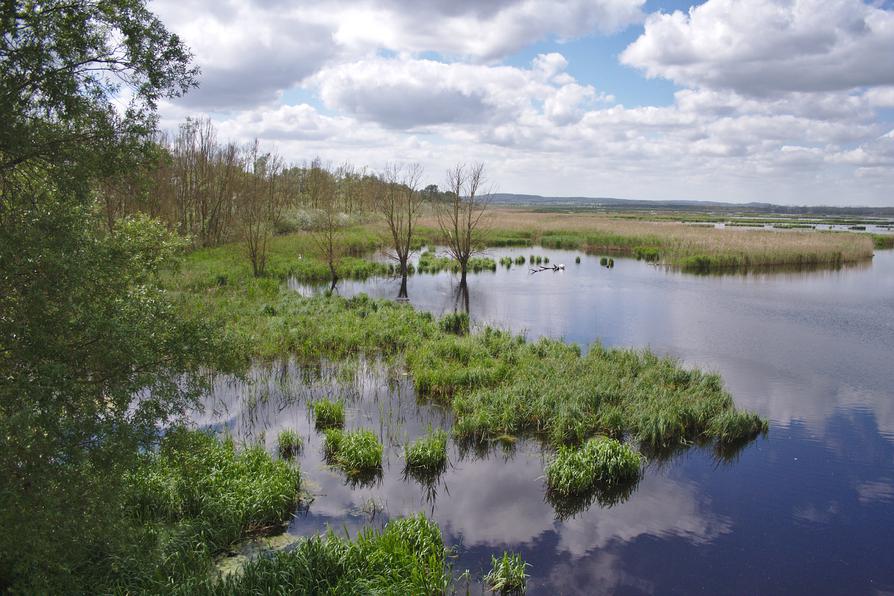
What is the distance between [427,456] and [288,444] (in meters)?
2.73

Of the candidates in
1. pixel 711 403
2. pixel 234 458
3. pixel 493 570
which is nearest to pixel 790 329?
pixel 711 403

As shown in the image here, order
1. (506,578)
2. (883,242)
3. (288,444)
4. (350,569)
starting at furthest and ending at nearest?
(883,242)
(288,444)
(506,578)
(350,569)

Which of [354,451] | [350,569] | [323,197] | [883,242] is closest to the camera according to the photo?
[350,569]

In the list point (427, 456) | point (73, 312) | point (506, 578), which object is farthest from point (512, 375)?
point (73, 312)

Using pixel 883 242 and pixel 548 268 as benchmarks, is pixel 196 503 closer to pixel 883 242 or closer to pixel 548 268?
pixel 548 268

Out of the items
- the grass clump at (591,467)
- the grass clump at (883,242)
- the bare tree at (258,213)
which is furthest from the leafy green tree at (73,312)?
the grass clump at (883,242)

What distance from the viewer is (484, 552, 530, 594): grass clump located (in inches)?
298

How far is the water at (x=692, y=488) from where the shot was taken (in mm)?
8273

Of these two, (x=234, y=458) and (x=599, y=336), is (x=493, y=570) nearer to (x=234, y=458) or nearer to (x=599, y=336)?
(x=234, y=458)

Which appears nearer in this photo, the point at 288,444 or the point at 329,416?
the point at 288,444

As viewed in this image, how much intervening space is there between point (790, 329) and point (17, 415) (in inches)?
951

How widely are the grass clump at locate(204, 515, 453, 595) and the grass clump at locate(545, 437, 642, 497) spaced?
2962 mm

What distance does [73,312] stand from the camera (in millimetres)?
5836

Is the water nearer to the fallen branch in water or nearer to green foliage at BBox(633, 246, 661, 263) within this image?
the fallen branch in water
